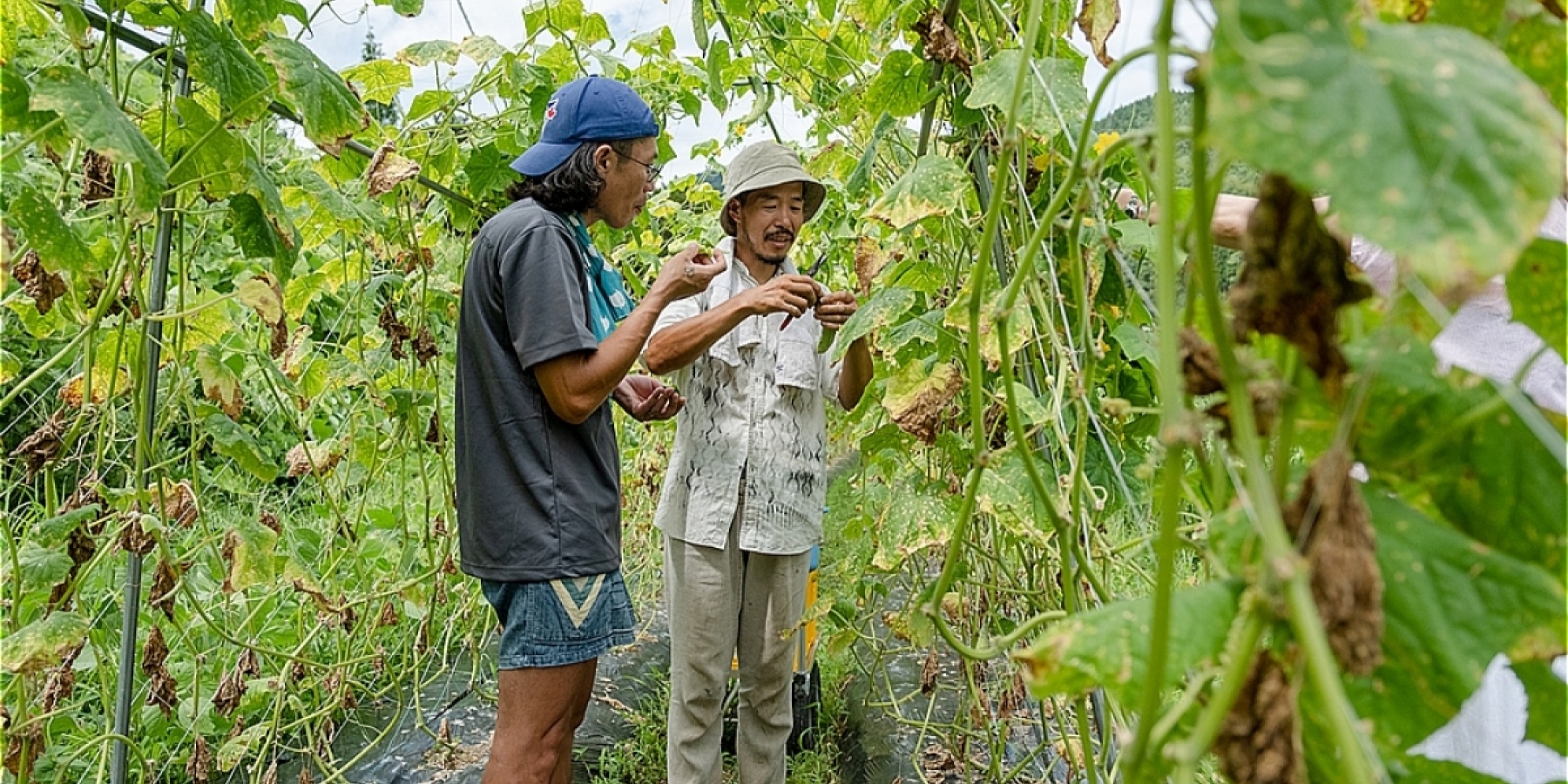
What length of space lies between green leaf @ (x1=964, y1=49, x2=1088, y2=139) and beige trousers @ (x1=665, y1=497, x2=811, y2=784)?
127cm

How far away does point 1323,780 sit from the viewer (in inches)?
17.9

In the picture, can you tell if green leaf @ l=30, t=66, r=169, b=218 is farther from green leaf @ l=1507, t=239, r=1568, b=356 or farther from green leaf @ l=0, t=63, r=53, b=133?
green leaf @ l=1507, t=239, r=1568, b=356

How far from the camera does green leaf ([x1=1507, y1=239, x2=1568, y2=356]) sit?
17.0 inches

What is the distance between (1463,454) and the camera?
0.43 m

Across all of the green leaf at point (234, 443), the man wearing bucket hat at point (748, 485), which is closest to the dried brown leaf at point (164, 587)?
the green leaf at point (234, 443)

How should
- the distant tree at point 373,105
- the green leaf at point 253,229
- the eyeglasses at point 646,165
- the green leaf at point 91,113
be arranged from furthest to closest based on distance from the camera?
the distant tree at point 373,105 → the eyeglasses at point 646,165 → the green leaf at point 253,229 → the green leaf at point 91,113

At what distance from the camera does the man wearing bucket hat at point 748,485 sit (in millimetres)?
2275

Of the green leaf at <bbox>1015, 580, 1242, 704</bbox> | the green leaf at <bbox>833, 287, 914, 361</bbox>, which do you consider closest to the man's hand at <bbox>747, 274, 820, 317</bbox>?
the green leaf at <bbox>833, 287, 914, 361</bbox>

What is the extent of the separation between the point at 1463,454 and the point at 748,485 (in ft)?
6.18

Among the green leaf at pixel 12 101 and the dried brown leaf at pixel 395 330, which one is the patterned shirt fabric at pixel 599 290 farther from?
the green leaf at pixel 12 101

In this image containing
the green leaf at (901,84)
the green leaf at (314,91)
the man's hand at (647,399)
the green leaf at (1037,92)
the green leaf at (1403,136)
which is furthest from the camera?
the man's hand at (647,399)

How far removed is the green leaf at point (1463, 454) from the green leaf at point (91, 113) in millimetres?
1162

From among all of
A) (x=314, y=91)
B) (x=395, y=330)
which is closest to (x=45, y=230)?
(x=314, y=91)

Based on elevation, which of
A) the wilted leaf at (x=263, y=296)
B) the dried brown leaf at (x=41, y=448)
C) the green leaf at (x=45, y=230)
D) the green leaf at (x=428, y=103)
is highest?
the green leaf at (x=428, y=103)
